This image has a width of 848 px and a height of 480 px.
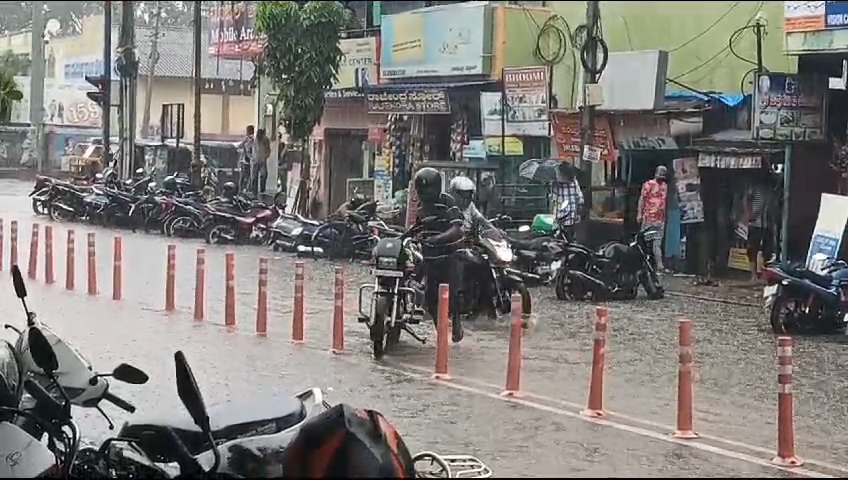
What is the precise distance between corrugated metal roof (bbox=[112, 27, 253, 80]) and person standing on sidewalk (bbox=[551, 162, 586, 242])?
21.0 feet

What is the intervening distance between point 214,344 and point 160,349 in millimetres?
646

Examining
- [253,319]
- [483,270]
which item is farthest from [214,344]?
[483,270]

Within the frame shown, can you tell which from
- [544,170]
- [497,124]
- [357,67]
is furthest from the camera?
[357,67]

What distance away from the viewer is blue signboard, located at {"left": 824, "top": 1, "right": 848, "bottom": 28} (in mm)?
16156

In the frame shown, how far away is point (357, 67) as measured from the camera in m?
23.7

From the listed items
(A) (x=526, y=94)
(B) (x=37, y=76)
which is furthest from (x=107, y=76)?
(A) (x=526, y=94)

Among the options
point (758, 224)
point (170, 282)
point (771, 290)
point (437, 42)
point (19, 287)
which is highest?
point (437, 42)

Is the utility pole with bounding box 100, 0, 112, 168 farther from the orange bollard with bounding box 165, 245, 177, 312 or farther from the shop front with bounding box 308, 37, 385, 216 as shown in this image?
the shop front with bounding box 308, 37, 385, 216

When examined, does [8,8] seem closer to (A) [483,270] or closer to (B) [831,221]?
(A) [483,270]

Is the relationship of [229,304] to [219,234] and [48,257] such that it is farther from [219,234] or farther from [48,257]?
[219,234]

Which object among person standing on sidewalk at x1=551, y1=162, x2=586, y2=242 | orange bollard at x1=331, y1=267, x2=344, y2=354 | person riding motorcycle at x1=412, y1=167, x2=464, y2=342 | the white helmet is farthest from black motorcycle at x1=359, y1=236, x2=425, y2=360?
person standing on sidewalk at x1=551, y1=162, x2=586, y2=242

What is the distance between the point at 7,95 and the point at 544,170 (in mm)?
11492

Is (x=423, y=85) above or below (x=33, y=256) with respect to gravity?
above

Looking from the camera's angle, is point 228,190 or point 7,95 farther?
point 228,190
